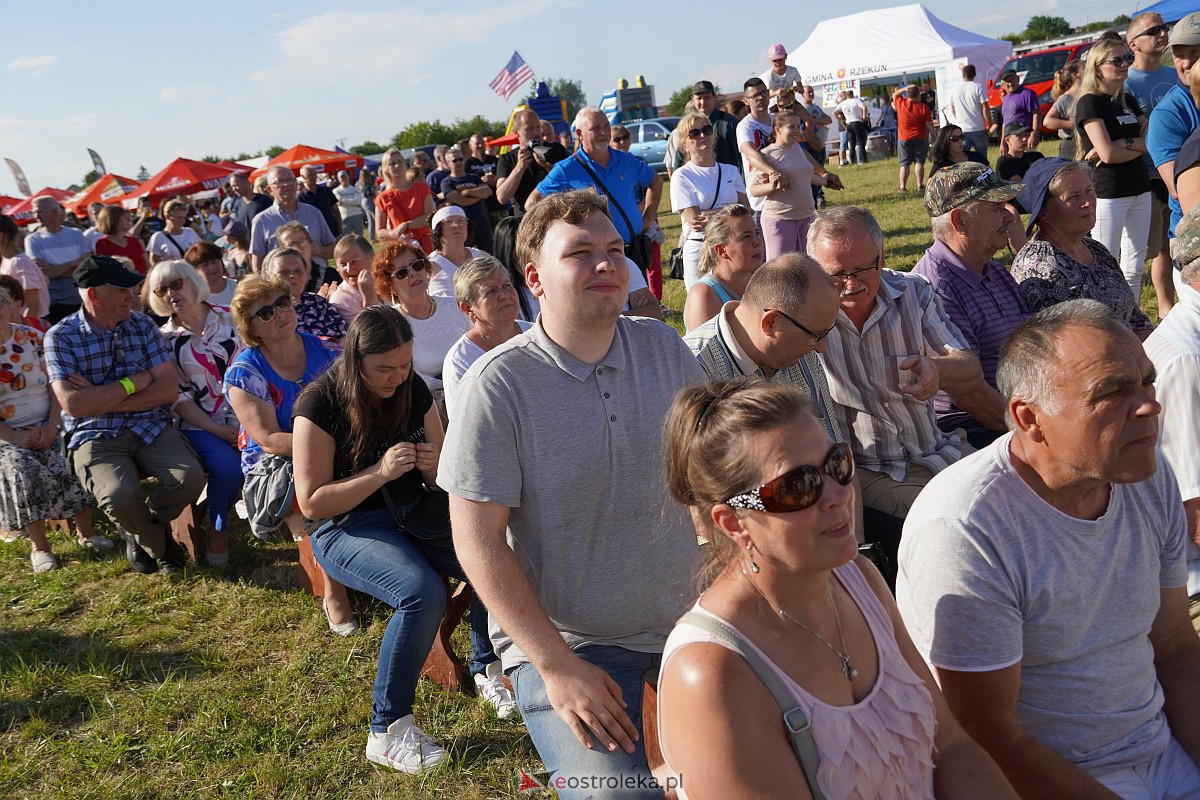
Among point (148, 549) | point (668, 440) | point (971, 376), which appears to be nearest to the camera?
point (668, 440)

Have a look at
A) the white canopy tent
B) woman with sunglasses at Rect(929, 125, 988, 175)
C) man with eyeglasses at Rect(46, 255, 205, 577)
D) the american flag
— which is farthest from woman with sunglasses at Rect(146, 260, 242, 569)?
the white canopy tent

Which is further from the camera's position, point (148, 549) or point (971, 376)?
point (148, 549)

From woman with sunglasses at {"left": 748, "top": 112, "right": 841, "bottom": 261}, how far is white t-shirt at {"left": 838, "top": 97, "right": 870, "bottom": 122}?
1529cm

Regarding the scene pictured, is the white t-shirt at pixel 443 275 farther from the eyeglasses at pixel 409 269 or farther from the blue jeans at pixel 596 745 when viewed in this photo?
the blue jeans at pixel 596 745

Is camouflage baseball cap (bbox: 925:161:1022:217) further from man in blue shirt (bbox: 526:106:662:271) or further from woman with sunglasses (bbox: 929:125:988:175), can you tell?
woman with sunglasses (bbox: 929:125:988:175)

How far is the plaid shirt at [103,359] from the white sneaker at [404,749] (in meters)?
2.74

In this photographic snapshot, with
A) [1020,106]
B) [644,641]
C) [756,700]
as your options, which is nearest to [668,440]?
[756,700]

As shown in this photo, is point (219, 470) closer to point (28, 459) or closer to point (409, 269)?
point (28, 459)

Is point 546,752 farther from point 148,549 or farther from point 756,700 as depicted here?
point 148,549

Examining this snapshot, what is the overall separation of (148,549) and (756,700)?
4.35 m

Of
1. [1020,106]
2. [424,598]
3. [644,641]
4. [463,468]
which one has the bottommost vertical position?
[424,598]

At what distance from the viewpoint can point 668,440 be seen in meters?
1.89

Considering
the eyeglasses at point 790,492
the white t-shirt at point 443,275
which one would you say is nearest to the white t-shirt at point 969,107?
the white t-shirt at point 443,275

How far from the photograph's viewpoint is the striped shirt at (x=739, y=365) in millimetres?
3104
